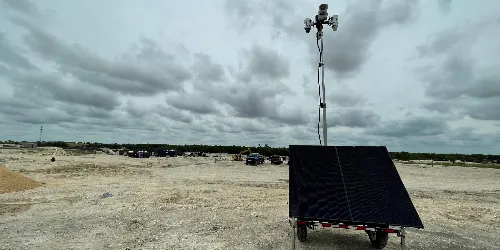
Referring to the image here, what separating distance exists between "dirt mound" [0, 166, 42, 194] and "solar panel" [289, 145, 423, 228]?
2001 centimetres

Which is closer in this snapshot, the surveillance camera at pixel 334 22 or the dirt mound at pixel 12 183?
the surveillance camera at pixel 334 22

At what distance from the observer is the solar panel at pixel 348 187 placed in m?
7.93

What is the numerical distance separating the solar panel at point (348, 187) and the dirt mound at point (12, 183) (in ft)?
65.6

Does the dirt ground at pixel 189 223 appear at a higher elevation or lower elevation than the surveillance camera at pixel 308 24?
lower

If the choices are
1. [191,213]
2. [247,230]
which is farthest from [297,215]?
[191,213]

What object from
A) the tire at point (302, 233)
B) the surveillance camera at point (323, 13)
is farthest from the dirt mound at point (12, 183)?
the surveillance camera at point (323, 13)

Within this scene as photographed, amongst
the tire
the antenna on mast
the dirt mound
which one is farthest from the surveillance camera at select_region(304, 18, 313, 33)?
the dirt mound

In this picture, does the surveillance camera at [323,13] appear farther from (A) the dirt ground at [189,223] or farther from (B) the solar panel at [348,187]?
(A) the dirt ground at [189,223]

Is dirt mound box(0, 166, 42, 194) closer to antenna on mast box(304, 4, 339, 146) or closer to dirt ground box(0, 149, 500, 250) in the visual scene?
dirt ground box(0, 149, 500, 250)

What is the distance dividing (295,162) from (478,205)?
14991 millimetres

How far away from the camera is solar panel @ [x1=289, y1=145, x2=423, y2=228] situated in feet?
26.0

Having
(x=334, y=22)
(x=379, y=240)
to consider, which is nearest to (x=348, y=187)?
(x=379, y=240)

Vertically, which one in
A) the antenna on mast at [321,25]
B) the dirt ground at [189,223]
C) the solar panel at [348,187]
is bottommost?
the dirt ground at [189,223]

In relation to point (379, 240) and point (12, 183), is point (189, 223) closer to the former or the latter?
point (379, 240)
